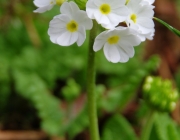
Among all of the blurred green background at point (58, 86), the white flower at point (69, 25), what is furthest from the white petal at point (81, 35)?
the blurred green background at point (58, 86)

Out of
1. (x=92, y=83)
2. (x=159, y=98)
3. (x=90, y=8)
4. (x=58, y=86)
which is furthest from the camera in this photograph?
(x=58, y=86)

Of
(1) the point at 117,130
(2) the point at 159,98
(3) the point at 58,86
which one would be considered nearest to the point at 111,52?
(2) the point at 159,98

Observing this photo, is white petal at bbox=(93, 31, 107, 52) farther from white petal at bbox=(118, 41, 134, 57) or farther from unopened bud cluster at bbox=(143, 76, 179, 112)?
unopened bud cluster at bbox=(143, 76, 179, 112)

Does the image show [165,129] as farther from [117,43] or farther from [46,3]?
[46,3]

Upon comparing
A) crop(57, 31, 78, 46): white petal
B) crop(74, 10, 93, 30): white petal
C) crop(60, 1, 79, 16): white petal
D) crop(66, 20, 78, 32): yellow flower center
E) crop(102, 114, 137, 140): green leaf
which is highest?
crop(60, 1, 79, 16): white petal

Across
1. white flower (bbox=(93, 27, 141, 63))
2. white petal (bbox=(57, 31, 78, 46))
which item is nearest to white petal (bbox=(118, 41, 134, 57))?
white flower (bbox=(93, 27, 141, 63))

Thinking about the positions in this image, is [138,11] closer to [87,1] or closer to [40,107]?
[87,1]
